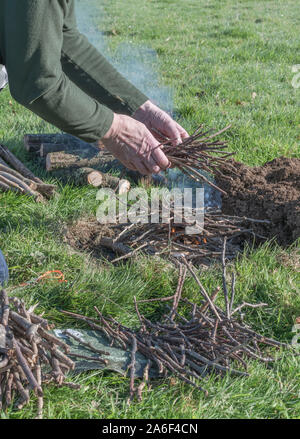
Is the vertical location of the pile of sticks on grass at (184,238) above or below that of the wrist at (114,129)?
below

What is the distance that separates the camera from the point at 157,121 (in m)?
3.60

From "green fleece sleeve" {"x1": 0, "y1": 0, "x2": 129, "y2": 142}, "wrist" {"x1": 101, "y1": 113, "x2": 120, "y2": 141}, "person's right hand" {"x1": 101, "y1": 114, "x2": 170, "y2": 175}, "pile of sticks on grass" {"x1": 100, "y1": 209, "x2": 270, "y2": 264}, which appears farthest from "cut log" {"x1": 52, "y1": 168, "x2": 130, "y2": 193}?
"green fleece sleeve" {"x1": 0, "y1": 0, "x2": 129, "y2": 142}

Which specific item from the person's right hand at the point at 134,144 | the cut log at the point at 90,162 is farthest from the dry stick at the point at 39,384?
the cut log at the point at 90,162

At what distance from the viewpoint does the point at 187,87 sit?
7414 millimetres

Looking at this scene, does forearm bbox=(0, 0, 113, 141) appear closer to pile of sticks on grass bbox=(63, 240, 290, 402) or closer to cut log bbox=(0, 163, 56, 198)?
pile of sticks on grass bbox=(63, 240, 290, 402)

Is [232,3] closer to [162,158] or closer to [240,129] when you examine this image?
[240,129]

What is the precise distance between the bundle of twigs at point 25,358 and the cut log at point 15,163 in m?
2.36

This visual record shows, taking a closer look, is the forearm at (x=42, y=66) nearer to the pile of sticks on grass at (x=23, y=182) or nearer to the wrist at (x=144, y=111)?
the wrist at (x=144, y=111)

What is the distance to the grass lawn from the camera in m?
2.49

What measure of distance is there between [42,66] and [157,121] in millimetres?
1097

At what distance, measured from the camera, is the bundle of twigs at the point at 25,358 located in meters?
2.32

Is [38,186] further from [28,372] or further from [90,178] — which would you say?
[28,372]

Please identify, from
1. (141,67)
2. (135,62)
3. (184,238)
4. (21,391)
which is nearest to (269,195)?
(184,238)

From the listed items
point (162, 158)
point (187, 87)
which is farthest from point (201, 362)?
point (187, 87)
